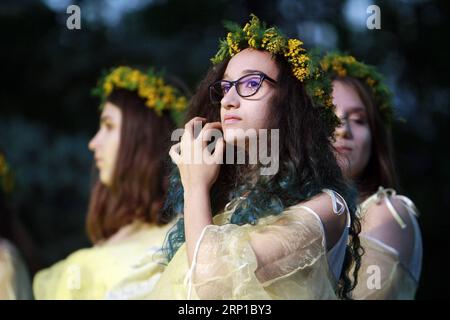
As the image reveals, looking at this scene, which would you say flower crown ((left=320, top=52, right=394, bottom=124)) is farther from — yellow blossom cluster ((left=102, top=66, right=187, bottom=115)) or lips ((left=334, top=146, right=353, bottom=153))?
yellow blossom cluster ((left=102, top=66, right=187, bottom=115))

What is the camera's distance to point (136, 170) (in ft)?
15.1

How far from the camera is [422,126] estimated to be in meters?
8.68

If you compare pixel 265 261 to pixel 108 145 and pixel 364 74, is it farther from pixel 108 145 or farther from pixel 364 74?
pixel 108 145

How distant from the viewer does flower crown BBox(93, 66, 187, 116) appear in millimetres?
4750

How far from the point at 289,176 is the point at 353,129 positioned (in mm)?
1388

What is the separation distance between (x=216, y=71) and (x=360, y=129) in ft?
4.27

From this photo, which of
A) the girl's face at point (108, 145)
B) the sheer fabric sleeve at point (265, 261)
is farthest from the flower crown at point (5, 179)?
the sheer fabric sleeve at point (265, 261)

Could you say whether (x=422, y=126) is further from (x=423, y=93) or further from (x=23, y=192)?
(x=23, y=192)

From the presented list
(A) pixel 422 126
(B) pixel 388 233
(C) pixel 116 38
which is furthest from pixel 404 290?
(C) pixel 116 38

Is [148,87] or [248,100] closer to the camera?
[248,100]

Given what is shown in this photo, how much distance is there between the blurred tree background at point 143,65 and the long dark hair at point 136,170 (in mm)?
3505

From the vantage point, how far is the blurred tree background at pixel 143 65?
28.0ft

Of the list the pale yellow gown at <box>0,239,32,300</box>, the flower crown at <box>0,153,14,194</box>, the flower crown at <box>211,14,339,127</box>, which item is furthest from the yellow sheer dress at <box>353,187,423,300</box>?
the flower crown at <box>0,153,14,194</box>

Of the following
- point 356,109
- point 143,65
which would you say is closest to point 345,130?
point 356,109
